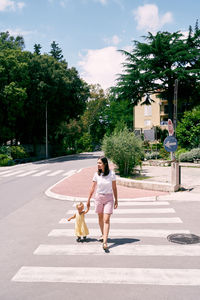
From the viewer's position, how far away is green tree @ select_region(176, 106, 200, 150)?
24.5 metres

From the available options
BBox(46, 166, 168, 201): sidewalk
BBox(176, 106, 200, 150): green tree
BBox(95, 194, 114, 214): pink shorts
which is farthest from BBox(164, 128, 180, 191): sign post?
BBox(176, 106, 200, 150): green tree

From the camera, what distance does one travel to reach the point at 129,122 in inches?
3083

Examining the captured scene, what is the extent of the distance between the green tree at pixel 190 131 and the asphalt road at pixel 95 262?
17534 mm

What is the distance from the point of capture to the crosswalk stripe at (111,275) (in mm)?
4207

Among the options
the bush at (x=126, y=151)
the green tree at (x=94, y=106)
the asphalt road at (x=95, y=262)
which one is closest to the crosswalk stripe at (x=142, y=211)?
the asphalt road at (x=95, y=262)

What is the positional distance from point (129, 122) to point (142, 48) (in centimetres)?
4109

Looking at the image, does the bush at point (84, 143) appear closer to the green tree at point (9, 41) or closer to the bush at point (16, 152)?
the green tree at point (9, 41)

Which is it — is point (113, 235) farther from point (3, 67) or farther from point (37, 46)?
point (37, 46)

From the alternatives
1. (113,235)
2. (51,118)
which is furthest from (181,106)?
(113,235)

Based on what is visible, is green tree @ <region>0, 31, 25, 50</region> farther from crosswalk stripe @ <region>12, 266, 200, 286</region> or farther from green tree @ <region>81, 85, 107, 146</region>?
crosswalk stripe @ <region>12, 266, 200, 286</region>

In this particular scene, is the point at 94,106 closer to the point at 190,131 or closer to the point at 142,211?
the point at 190,131

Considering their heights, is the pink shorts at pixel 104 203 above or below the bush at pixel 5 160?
above

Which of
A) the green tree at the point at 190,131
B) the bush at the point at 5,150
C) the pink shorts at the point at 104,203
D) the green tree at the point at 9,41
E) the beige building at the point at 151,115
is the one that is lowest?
the pink shorts at the point at 104,203

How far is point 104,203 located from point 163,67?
118 ft
